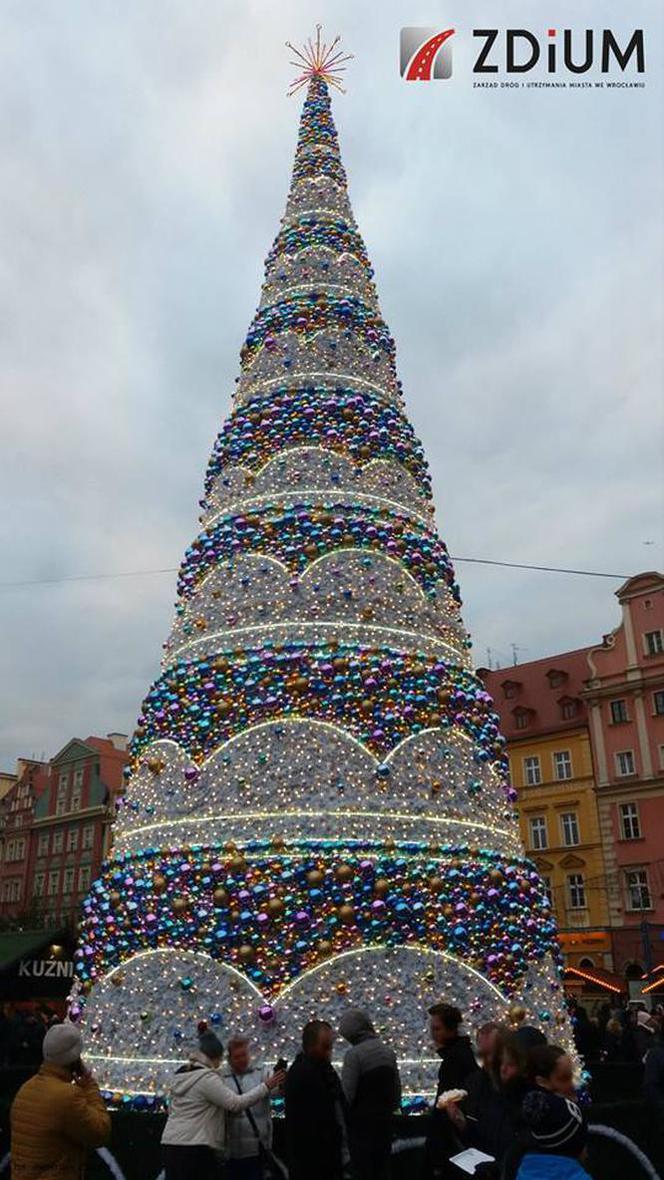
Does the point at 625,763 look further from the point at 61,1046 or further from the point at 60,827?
the point at 60,827

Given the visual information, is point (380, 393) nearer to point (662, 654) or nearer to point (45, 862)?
point (662, 654)

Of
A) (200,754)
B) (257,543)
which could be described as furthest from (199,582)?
(200,754)

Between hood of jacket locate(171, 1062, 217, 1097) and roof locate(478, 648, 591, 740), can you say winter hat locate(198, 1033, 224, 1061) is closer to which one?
hood of jacket locate(171, 1062, 217, 1097)

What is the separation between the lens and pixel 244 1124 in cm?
397

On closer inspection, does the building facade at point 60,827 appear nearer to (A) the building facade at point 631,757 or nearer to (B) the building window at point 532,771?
(B) the building window at point 532,771

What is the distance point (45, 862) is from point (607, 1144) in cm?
4334

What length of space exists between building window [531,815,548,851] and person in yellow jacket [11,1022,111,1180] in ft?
92.0

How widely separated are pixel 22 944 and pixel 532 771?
20.9m

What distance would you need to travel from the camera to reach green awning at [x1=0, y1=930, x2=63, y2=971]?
1303 centimetres

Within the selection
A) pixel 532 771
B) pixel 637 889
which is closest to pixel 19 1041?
pixel 637 889

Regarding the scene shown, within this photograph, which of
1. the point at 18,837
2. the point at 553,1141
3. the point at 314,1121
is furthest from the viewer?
the point at 18,837

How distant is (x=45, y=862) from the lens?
145ft

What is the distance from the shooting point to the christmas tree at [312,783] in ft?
16.1

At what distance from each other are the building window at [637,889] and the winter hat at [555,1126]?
83.8ft
